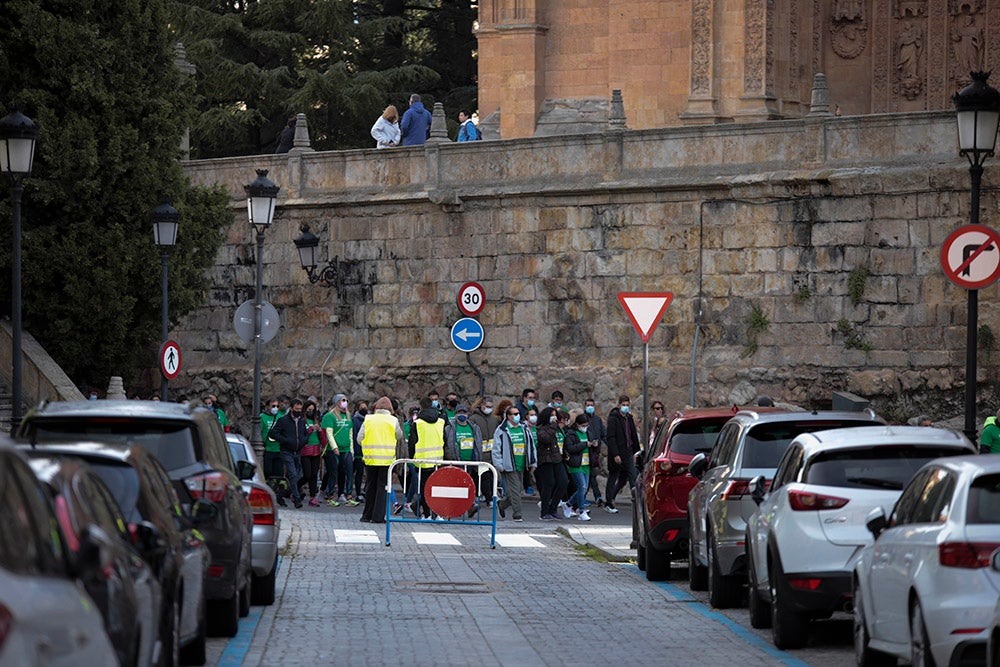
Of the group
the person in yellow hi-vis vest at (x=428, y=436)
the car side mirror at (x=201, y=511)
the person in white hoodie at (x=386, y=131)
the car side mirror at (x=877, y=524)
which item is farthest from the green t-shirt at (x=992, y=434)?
the person in white hoodie at (x=386, y=131)

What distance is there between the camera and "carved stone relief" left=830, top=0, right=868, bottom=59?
35.8 metres

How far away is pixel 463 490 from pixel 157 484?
448 inches

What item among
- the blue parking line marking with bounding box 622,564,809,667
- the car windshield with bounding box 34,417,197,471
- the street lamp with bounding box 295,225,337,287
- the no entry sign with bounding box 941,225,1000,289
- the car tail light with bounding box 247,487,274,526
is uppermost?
the street lamp with bounding box 295,225,337,287

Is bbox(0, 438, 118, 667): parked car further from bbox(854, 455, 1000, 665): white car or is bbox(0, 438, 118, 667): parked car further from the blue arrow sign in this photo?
the blue arrow sign

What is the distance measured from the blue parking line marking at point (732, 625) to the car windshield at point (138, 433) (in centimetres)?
388

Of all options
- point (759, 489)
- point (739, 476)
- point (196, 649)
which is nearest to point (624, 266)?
point (739, 476)

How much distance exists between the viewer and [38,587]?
6.05 m

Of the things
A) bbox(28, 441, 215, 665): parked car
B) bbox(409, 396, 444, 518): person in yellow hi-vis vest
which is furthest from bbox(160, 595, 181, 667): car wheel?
bbox(409, 396, 444, 518): person in yellow hi-vis vest

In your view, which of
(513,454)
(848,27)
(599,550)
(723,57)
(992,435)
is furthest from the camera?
(848,27)

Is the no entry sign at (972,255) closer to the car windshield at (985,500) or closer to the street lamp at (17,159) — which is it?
the car windshield at (985,500)

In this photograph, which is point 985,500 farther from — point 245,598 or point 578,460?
point 578,460

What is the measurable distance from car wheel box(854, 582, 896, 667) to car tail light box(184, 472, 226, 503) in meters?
3.93

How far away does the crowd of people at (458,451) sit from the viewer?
84.0 ft

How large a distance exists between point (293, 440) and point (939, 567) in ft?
65.8
